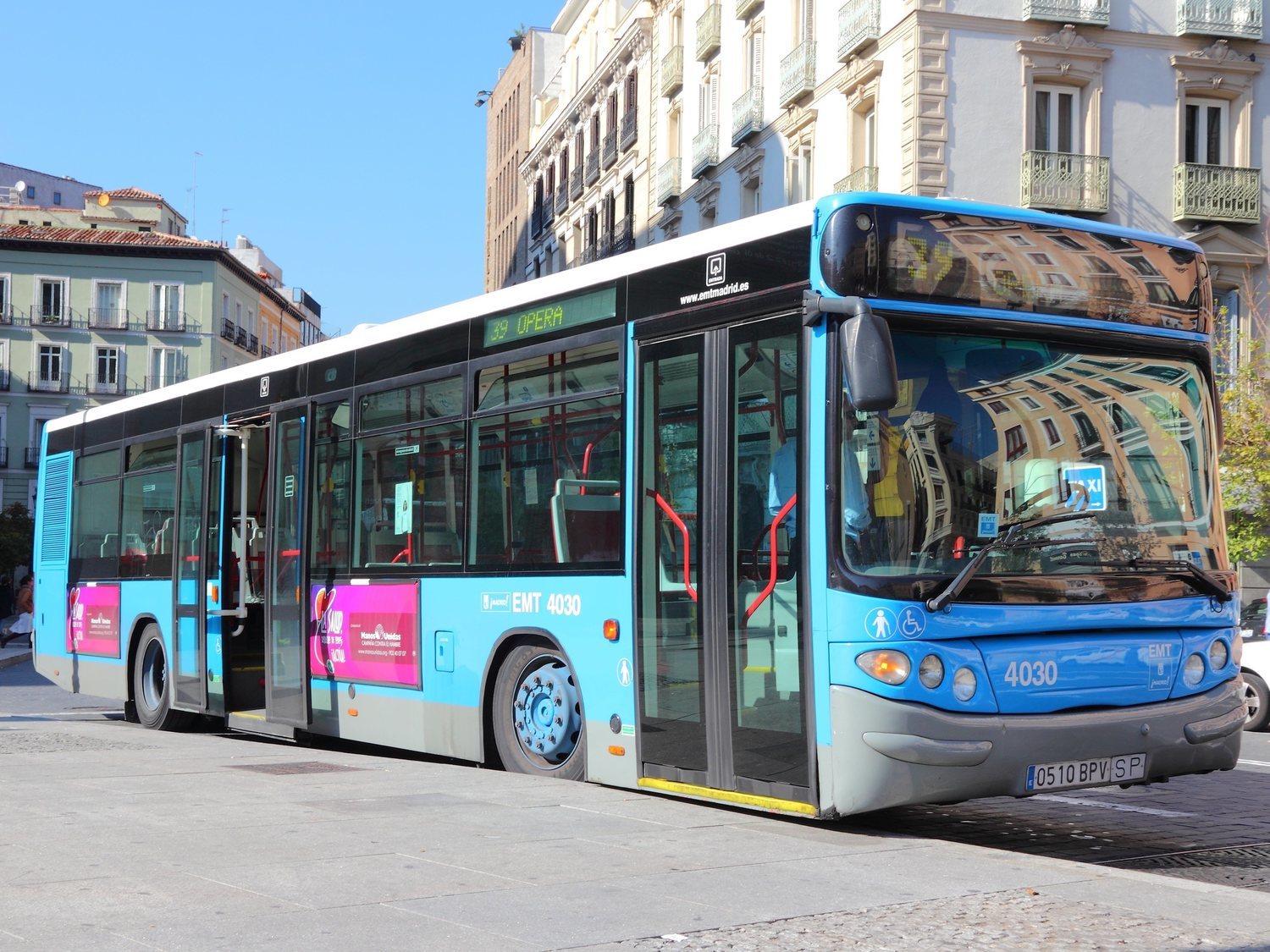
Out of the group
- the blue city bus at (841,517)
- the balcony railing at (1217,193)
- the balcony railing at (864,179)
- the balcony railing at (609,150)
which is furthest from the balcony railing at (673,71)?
the blue city bus at (841,517)

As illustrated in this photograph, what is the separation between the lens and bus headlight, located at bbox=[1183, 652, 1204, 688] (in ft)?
26.7

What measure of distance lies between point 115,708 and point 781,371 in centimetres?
1483

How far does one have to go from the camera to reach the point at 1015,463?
7.66m

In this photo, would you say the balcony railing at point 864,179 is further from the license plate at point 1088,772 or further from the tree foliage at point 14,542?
the tree foliage at point 14,542

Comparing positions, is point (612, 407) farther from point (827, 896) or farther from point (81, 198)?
point (81, 198)

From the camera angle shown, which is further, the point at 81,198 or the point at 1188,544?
the point at 81,198

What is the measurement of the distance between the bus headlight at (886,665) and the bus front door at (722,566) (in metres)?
0.37

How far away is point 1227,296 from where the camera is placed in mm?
30656

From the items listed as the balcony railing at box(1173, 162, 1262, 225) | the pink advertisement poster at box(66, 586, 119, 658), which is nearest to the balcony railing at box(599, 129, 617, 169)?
the balcony railing at box(1173, 162, 1262, 225)

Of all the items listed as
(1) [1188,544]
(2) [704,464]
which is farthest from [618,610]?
(1) [1188,544]

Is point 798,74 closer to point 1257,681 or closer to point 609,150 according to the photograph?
point 609,150

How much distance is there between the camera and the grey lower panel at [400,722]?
420 inches

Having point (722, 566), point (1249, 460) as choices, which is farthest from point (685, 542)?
point (1249, 460)

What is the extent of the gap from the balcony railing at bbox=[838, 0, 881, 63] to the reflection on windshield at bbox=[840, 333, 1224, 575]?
2403 cm
